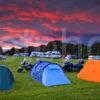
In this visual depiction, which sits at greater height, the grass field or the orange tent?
the orange tent

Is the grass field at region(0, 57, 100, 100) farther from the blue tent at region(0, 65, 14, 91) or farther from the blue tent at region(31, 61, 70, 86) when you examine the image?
the blue tent at region(31, 61, 70, 86)

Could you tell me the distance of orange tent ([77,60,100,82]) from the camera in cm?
2086

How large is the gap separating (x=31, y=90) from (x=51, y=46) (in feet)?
190

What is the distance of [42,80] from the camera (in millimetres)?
19578

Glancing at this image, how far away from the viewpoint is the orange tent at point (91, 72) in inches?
821

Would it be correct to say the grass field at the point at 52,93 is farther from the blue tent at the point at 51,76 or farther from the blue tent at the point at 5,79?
the blue tent at the point at 51,76

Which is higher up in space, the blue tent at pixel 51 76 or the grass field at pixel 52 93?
the blue tent at pixel 51 76

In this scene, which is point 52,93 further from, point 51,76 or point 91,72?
point 91,72

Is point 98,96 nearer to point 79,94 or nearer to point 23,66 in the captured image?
point 79,94

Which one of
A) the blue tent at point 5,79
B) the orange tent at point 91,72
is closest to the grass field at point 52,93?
the blue tent at point 5,79

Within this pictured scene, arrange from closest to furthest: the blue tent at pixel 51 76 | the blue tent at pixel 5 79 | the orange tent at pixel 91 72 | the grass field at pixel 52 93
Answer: the grass field at pixel 52 93, the blue tent at pixel 5 79, the blue tent at pixel 51 76, the orange tent at pixel 91 72

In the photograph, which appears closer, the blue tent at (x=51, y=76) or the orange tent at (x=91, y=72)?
the blue tent at (x=51, y=76)

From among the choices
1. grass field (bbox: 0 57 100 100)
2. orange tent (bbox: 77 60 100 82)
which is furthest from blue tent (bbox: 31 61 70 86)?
orange tent (bbox: 77 60 100 82)

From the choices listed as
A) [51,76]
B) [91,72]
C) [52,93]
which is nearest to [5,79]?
[52,93]
